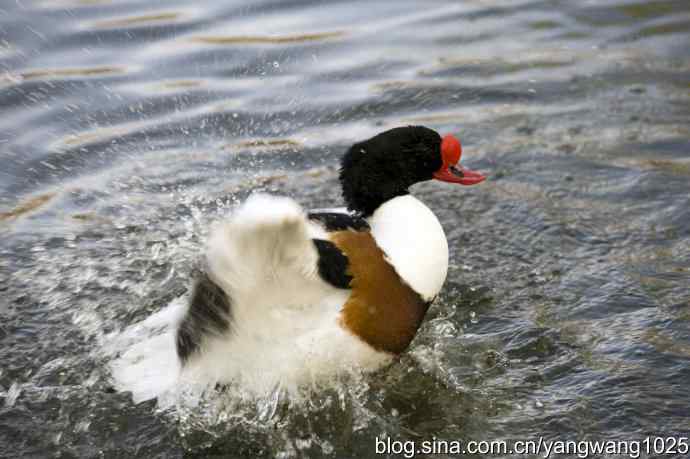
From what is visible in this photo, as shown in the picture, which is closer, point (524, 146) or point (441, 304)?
point (441, 304)

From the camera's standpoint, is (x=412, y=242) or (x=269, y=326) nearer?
(x=269, y=326)

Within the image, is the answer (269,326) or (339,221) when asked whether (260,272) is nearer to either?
(269,326)

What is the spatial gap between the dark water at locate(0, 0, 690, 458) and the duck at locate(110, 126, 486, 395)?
0.65 feet

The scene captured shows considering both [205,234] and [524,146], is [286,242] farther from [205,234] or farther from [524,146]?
[524,146]

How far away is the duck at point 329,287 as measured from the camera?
310 cm

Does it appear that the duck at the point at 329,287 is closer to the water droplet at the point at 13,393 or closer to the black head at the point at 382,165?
the black head at the point at 382,165

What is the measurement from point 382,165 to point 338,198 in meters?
1.58

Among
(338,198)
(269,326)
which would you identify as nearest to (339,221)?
(269,326)

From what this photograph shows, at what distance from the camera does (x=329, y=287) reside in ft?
10.9

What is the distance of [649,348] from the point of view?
3.81m

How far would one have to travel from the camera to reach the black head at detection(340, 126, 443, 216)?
3717mm

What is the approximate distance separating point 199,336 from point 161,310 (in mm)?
912

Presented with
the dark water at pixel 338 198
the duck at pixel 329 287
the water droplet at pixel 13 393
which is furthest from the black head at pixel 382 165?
the water droplet at pixel 13 393

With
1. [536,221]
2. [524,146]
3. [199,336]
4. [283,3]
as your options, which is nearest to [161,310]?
[199,336]
